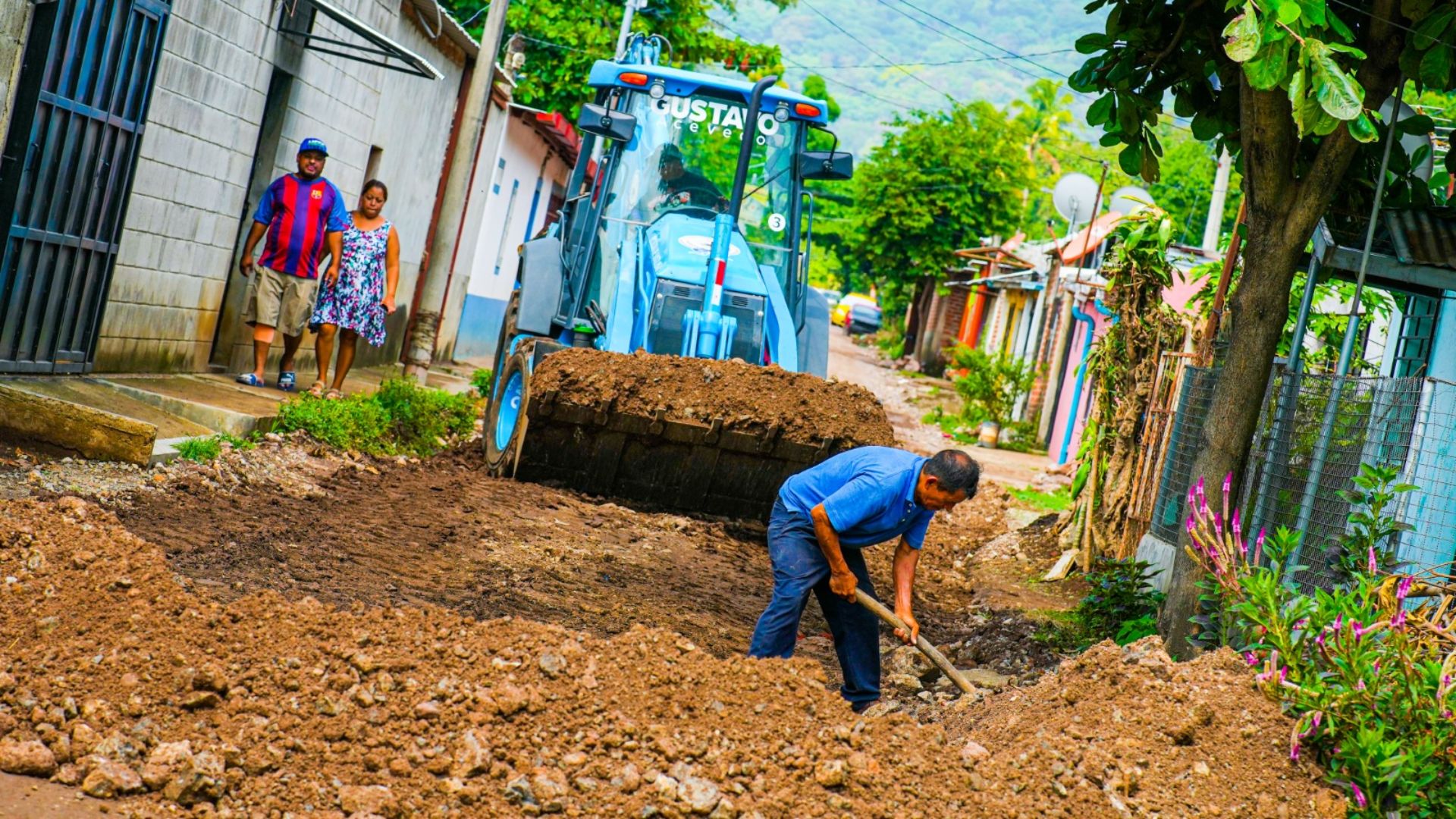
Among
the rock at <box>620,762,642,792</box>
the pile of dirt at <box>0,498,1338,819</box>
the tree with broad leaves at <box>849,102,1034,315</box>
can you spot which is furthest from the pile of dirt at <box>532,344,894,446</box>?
the tree with broad leaves at <box>849,102,1034,315</box>

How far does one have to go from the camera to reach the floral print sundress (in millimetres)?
10867

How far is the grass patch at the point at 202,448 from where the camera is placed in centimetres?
783

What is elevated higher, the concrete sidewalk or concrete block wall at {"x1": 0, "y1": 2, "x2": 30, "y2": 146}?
concrete block wall at {"x1": 0, "y1": 2, "x2": 30, "y2": 146}

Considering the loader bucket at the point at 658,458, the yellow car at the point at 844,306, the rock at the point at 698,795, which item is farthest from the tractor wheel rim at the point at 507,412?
the yellow car at the point at 844,306

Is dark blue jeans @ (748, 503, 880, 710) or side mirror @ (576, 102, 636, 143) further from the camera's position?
side mirror @ (576, 102, 636, 143)

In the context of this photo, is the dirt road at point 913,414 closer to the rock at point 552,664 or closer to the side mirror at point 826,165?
the side mirror at point 826,165

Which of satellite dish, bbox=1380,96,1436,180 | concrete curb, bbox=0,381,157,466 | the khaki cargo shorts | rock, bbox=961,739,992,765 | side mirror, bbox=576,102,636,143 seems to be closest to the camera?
→ rock, bbox=961,739,992,765

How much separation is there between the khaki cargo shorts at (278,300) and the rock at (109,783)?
698 centimetres

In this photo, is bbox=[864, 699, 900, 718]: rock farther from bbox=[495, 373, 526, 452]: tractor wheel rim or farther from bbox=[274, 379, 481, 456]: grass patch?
bbox=[274, 379, 481, 456]: grass patch

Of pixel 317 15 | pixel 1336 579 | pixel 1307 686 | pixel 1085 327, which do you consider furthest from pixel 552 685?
pixel 1085 327

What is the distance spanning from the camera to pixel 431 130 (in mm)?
16312

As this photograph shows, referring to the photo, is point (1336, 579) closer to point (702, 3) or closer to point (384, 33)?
point (384, 33)

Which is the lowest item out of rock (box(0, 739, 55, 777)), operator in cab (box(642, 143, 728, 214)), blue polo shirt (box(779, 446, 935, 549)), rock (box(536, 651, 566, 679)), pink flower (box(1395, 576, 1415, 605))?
rock (box(0, 739, 55, 777))

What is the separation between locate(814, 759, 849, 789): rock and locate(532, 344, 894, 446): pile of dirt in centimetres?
444
